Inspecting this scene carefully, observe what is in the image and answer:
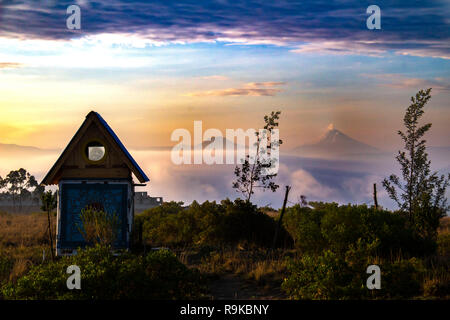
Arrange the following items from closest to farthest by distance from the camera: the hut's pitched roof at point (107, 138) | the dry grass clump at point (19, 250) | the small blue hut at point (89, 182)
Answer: the dry grass clump at point (19, 250) → the hut's pitched roof at point (107, 138) → the small blue hut at point (89, 182)

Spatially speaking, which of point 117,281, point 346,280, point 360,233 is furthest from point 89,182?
point 346,280

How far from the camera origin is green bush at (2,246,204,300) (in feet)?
46.2

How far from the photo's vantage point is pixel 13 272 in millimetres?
19781

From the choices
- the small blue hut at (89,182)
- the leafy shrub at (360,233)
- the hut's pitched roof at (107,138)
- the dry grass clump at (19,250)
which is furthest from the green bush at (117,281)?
the leafy shrub at (360,233)

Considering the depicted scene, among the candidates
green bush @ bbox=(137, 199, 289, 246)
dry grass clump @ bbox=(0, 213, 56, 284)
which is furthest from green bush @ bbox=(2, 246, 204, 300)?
green bush @ bbox=(137, 199, 289, 246)

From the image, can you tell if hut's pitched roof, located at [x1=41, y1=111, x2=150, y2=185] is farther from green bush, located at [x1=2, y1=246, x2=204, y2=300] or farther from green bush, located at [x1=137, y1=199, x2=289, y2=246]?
green bush, located at [x1=137, y1=199, x2=289, y2=246]

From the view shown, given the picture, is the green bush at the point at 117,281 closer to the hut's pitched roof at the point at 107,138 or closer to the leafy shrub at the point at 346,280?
the leafy shrub at the point at 346,280

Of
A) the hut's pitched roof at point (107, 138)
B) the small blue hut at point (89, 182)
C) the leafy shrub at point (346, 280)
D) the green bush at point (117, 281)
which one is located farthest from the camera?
the small blue hut at point (89, 182)

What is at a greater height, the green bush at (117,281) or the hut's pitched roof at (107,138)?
the hut's pitched roof at (107,138)

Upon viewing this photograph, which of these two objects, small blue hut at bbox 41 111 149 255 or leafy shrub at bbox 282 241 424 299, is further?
small blue hut at bbox 41 111 149 255

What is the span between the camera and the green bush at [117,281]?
46.2 feet

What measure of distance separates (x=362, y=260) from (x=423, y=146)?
671 inches
